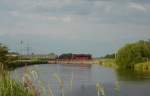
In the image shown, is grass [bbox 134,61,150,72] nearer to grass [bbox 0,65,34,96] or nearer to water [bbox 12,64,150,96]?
water [bbox 12,64,150,96]

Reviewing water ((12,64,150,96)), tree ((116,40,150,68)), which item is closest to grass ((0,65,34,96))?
water ((12,64,150,96))

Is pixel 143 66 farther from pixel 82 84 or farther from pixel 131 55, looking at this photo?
pixel 82 84

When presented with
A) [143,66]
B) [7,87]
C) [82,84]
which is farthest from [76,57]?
[7,87]

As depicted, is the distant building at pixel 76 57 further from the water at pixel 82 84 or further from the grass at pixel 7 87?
the grass at pixel 7 87

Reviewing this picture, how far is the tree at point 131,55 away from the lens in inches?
3772

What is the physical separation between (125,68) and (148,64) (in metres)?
9.38

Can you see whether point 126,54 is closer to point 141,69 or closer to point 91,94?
point 141,69

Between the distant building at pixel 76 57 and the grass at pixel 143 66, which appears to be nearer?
the grass at pixel 143 66

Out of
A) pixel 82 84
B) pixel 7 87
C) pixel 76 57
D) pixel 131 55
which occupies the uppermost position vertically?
pixel 76 57

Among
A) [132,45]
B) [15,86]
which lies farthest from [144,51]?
[15,86]

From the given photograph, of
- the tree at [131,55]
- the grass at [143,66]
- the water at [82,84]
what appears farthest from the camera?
the tree at [131,55]

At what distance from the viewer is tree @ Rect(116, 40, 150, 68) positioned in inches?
3772

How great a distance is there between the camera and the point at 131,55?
9569 centimetres

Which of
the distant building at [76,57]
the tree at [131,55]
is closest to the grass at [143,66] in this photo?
the tree at [131,55]
